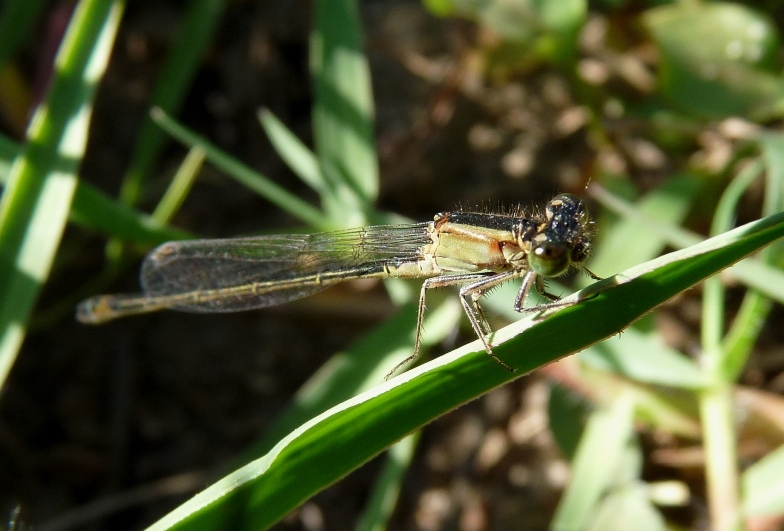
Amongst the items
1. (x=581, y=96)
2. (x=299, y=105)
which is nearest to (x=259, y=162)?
(x=299, y=105)

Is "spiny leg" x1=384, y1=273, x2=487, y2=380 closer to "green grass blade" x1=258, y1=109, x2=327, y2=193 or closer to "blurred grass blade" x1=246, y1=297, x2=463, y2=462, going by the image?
"blurred grass blade" x1=246, y1=297, x2=463, y2=462

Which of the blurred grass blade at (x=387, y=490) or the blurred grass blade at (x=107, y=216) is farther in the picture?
the blurred grass blade at (x=107, y=216)

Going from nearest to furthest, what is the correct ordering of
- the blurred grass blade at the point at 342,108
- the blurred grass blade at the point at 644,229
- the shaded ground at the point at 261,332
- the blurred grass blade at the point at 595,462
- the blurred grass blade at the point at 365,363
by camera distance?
1. the blurred grass blade at the point at 595,462
2. the blurred grass blade at the point at 365,363
3. the blurred grass blade at the point at 644,229
4. the blurred grass blade at the point at 342,108
5. the shaded ground at the point at 261,332

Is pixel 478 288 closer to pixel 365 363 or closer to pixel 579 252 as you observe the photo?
pixel 579 252

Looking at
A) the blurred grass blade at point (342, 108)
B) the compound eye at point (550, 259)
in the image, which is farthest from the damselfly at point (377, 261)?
the blurred grass blade at point (342, 108)

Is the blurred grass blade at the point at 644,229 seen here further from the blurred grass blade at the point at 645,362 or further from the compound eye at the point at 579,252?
the compound eye at the point at 579,252

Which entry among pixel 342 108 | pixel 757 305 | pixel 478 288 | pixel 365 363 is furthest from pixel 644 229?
pixel 342 108

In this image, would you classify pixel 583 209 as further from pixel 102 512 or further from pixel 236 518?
pixel 102 512
